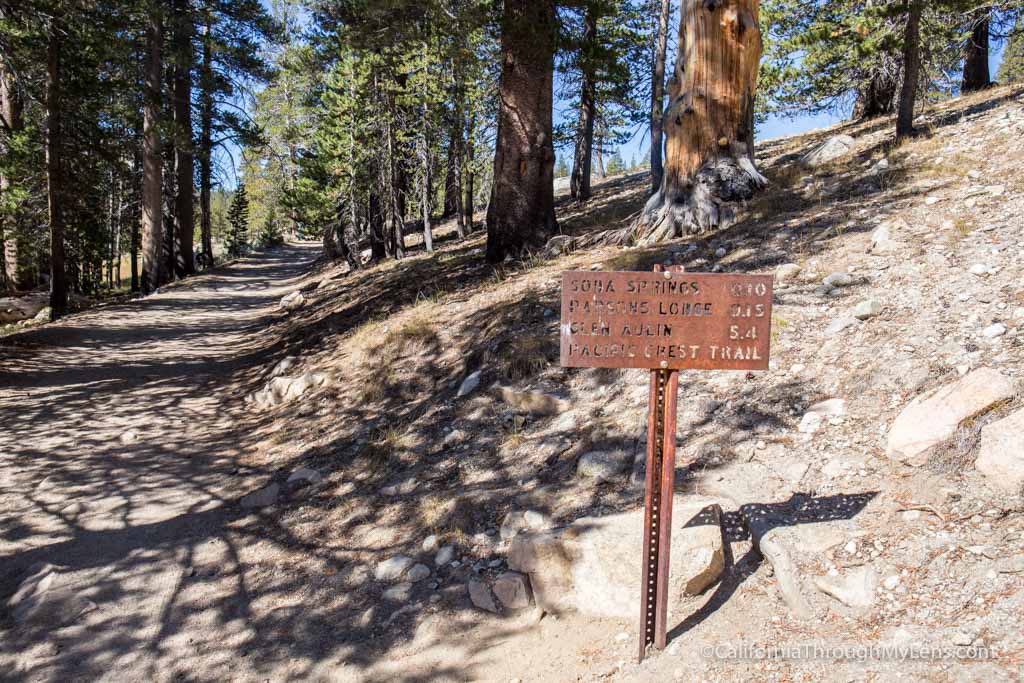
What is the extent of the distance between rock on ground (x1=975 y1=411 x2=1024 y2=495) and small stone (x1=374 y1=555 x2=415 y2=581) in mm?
3317

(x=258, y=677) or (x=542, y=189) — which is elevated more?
(x=542, y=189)

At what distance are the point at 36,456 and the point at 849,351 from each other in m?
7.20

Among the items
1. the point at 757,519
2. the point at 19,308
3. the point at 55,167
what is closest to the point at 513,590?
the point at 757,519

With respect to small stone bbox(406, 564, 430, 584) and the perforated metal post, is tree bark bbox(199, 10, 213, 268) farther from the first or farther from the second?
the perforated metal post

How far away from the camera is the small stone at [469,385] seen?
6.21 m

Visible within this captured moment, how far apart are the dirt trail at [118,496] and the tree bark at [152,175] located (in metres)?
8.48

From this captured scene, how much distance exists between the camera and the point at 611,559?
11.7 ft

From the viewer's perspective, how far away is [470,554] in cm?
416

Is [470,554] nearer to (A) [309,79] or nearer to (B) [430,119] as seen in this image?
(B) [430,119]

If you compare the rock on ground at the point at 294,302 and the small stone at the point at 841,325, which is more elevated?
the rock on ground at the point at 294,302

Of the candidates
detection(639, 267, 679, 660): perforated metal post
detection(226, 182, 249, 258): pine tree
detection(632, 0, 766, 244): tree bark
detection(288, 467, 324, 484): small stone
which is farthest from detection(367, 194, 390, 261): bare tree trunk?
detection(226, 182, 249, 258): pine tree

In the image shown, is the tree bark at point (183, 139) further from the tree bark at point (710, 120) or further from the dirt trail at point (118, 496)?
the tree bark at point (710, 120)

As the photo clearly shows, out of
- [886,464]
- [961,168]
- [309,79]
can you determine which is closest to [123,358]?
[886,464]

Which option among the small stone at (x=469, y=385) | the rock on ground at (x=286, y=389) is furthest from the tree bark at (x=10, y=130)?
the small stone at (x=469, y=385)
